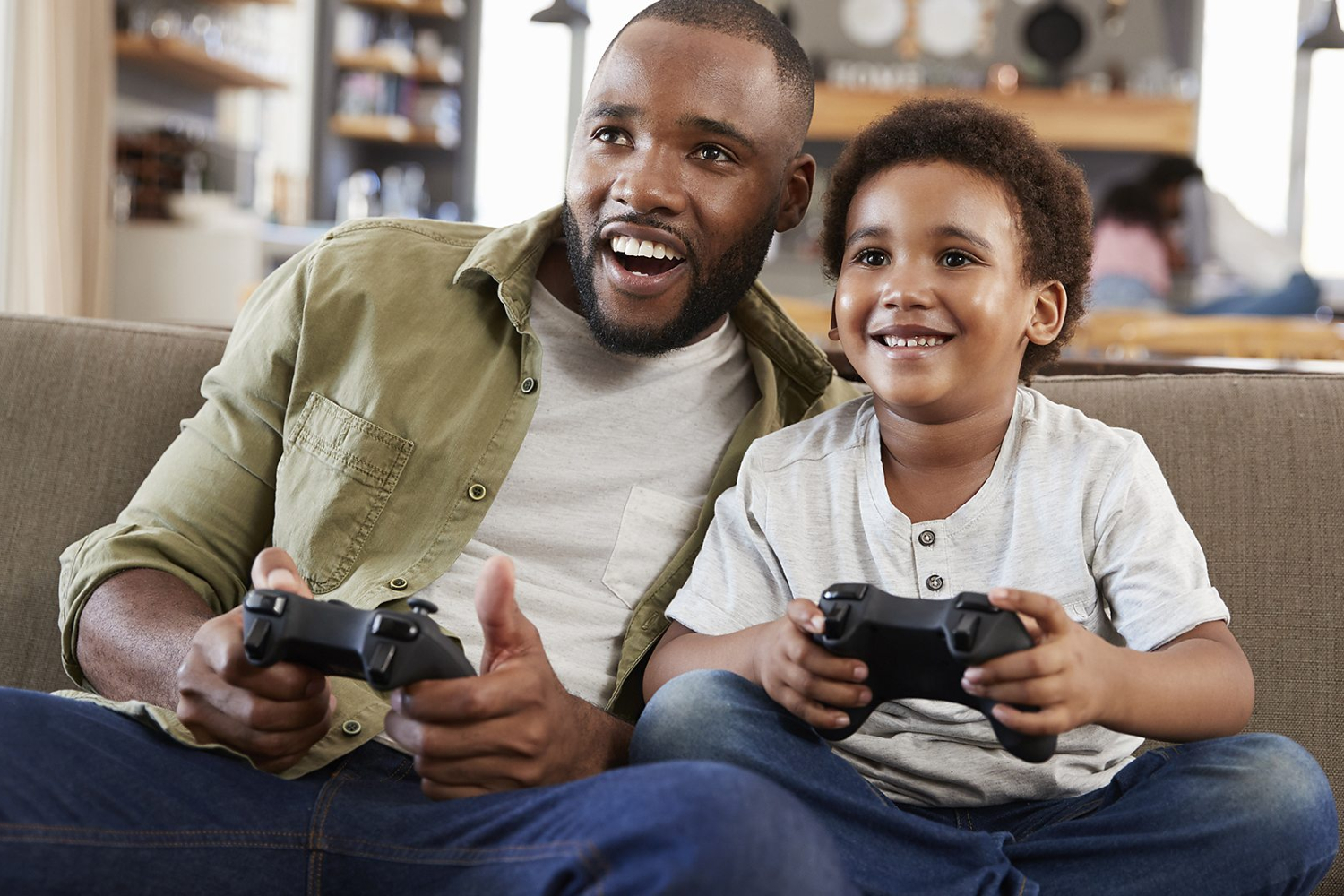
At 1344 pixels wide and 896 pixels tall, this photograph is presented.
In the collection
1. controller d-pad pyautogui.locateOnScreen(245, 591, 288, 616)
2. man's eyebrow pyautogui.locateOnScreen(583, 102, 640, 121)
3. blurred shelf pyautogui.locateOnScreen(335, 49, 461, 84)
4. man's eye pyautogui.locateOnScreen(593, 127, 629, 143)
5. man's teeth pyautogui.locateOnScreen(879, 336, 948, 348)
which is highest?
blurred shelf pyautogui.locateOnScreen(335, 49, 461, 84)

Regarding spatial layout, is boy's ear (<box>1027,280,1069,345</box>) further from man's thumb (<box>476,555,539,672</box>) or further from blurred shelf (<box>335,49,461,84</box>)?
blurred shelf (<box>335,49,461,84</box>)

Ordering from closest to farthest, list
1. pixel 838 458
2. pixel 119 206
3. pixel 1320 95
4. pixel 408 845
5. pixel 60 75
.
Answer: pixel 408 845, pixel 838 458, pixel 60 75, pixel 119 206, pixel 1320 95

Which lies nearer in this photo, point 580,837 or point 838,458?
point 580,837

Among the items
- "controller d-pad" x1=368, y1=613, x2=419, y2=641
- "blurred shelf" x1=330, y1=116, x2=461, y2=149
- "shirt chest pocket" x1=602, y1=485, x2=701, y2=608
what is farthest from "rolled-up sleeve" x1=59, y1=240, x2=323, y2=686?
"blurred shelf" x1=330, y1=116, x2=461, y2=149

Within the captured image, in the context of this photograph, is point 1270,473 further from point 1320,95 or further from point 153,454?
point 1320,95

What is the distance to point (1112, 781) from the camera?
42.9 inches

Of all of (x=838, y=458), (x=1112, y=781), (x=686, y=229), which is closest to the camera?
(x=1112, y=781)

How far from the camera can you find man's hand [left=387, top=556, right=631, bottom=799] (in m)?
0.95

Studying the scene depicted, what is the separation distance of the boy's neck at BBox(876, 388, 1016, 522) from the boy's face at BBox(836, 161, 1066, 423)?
0.01m

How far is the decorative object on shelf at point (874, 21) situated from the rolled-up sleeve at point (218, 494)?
6.64m

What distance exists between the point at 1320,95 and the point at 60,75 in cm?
621

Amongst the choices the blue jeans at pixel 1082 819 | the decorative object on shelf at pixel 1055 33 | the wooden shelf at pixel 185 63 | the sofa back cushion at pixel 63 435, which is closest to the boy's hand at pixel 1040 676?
the blue jeans at pixel 1082 819

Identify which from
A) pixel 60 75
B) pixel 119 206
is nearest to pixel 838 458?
pixel 60 75

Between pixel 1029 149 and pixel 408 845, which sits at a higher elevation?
pixel 1029 149
